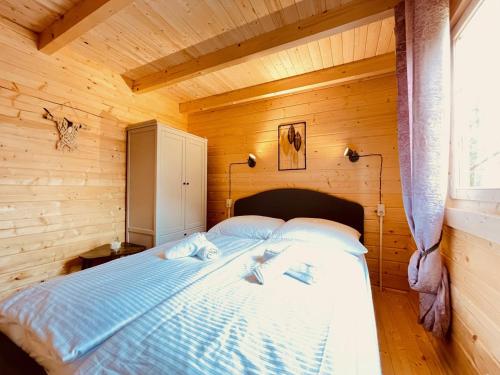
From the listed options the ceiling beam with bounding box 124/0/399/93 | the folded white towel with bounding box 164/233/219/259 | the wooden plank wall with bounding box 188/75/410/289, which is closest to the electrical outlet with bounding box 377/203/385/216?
the wooden plank wall with bounding box 188/75/410/289

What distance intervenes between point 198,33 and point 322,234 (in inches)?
81.4

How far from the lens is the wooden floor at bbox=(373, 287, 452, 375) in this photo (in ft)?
4.33

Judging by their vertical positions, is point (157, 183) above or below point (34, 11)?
below

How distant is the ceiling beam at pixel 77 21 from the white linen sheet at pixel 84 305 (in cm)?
169

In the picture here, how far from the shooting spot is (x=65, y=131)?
2.04 m

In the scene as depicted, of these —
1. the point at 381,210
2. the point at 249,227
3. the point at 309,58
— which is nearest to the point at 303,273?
the point at 249,227

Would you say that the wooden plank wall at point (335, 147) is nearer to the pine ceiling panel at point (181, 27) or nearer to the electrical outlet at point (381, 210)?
the electrical outlet at point (381, 210)

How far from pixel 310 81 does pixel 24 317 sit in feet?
9.17

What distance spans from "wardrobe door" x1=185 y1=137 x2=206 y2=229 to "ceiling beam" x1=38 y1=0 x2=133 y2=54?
139 cm

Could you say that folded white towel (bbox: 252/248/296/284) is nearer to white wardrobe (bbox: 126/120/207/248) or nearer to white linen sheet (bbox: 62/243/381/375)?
white linen sheet (bbox: 62/243/381/375)

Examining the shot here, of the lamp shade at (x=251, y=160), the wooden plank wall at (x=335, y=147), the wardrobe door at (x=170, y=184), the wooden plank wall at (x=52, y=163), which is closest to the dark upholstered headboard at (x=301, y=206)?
the wooden plank wall at (x=335, y=147)

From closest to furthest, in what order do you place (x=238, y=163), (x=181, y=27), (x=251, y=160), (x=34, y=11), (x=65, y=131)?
1. (x=34, y=11)
2. (x=181, y=27)
3. (x=65, y=131)
4. (x=251, y=160)
5. (x=238, y=163)

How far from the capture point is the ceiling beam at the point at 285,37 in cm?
150

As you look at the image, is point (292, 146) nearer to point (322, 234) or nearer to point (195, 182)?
point (322, 234)
